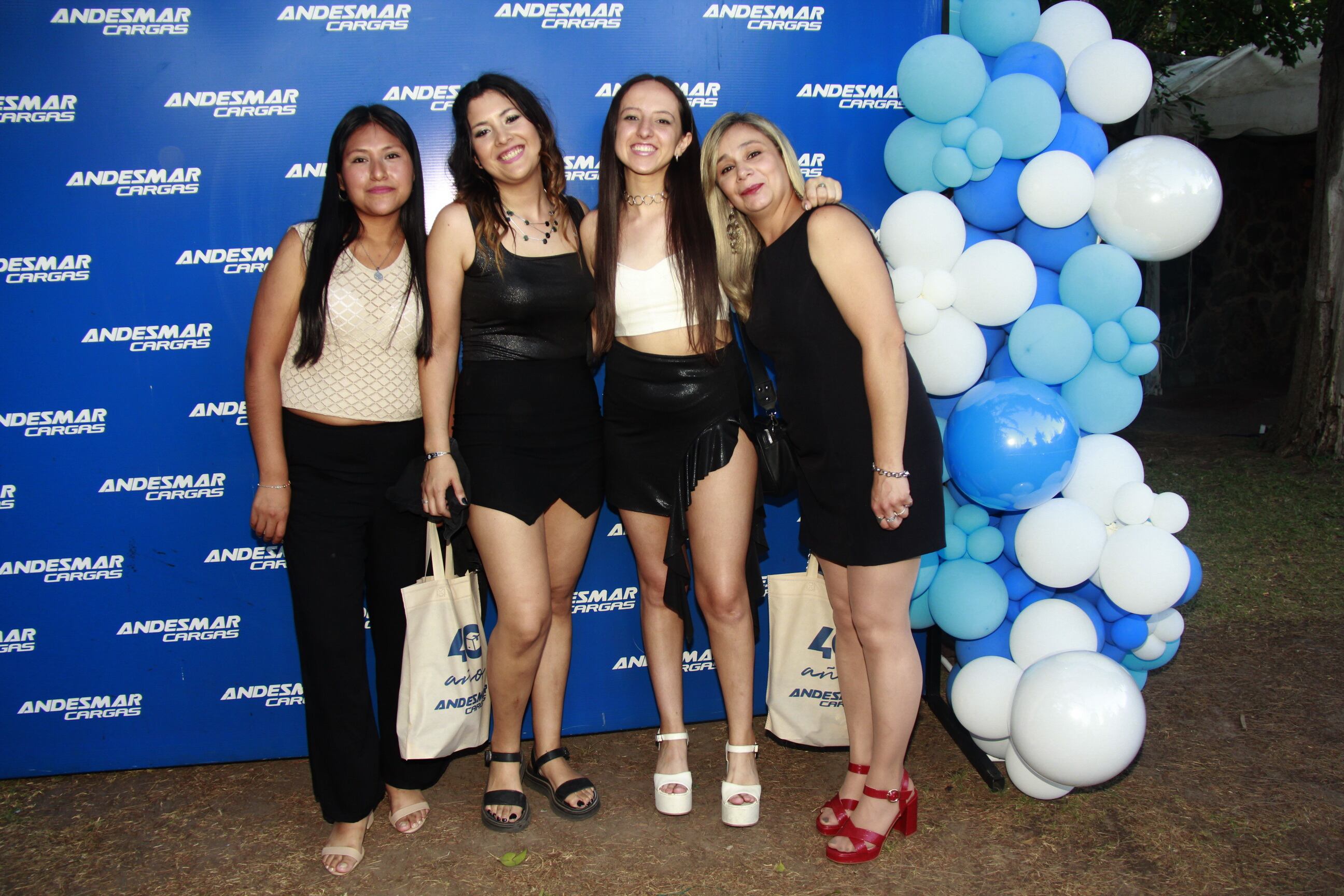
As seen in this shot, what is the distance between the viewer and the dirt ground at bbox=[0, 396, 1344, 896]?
2576mm

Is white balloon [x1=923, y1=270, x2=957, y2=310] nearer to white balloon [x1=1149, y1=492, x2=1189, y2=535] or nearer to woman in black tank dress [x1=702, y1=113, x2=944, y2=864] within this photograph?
woman in black tank dress [x1=702, y1=113, x2=944, y2=864]

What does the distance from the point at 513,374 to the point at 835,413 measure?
3.08 ft

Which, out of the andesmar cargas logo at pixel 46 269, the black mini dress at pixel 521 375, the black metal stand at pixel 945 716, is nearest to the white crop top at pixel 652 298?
the black mini dress at pixel 521 375

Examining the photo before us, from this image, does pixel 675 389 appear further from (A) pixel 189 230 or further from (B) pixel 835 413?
(A) pixel 189 230

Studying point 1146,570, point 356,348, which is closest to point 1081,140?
point 1146,570

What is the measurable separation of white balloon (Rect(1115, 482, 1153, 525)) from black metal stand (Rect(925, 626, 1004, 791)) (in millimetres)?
868

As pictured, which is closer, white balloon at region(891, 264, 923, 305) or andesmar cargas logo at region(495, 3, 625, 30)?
white balloon at region(891, 264, 923, 305)

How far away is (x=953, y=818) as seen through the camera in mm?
2852

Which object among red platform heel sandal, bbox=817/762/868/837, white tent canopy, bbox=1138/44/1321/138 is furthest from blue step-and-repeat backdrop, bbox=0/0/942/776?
white tent canopy, bbox=1138/44/1321/138

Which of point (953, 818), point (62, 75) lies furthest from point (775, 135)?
point (62, 75)

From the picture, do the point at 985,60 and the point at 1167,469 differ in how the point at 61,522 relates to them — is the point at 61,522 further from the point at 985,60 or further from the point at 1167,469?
the point at 1167,469

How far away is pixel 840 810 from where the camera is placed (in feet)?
9.15

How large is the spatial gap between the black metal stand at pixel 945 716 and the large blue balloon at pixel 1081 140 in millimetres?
1727

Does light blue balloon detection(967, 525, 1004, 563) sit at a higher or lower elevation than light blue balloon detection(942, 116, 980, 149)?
lower
